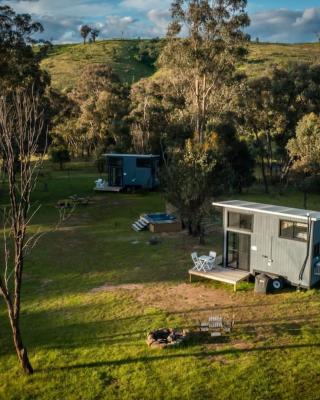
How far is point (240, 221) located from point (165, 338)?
7620mm

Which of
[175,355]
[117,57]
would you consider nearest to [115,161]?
[175,355]

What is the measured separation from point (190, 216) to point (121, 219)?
818cm

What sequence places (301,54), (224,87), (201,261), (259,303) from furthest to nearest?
(301,54)
(224,87)
(201,261)
(259,303)

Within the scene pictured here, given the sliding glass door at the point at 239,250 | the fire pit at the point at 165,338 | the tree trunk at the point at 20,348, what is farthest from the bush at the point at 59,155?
the tree trunk at the point at 20,348

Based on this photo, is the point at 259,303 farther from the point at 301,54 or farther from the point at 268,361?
the point at 301,54

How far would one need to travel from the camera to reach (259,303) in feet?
58.2

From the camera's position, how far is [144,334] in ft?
50.5

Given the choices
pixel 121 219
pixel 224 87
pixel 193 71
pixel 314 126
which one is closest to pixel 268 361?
pixel 121 219

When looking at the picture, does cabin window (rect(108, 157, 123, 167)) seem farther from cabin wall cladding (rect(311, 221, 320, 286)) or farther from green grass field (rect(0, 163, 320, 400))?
cabin wall cladding (rect(311, 221, 320, 286))

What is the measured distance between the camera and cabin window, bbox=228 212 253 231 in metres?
20.1

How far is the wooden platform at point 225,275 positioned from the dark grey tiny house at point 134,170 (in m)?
25.9

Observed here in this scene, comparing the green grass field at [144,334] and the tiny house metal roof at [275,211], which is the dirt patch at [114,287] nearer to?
the green grass field at [144,334]

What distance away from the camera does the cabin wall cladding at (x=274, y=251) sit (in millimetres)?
18719

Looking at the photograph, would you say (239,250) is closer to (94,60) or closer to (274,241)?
(274,241)
